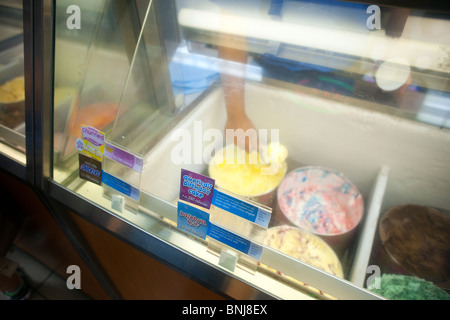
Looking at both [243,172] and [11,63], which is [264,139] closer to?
[243,172]

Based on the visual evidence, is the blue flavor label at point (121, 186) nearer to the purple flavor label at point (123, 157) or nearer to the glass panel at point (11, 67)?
the purple flavor label at point (123, 157)

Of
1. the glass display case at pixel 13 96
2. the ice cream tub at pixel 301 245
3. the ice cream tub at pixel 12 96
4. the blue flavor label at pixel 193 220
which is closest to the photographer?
the blue flavor label at pixel 193 220

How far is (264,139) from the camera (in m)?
1.42

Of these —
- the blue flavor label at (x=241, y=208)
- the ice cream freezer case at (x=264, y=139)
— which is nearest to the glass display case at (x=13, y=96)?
the ice cream freezer case at (x=264, y=139)

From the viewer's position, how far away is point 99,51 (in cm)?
124

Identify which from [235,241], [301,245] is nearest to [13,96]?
[235,241]

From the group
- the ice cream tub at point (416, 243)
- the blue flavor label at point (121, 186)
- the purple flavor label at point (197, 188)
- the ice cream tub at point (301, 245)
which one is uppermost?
the purple flavor label at point (197, 188)

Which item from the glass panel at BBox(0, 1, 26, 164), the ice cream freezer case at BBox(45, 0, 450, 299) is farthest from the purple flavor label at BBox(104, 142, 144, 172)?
the glass panel at BBox(0, 1, 26, 164)

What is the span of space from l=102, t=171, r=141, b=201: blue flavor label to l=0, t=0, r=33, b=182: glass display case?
0.40 m

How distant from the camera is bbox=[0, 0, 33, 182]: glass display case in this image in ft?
3.89

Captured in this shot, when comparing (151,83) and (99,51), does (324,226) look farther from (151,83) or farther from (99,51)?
(99,51)

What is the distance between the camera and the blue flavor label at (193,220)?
0.81 metres

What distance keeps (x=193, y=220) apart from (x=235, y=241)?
0.15 m

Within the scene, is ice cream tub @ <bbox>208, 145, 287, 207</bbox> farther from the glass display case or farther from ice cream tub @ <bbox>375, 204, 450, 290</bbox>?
the glass display case
